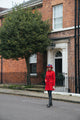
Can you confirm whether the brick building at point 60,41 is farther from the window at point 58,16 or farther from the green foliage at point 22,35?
the green foliage at point 22,35

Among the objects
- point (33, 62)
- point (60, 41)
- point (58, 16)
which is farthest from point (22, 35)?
point (33, 62)

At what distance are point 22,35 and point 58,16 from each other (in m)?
3.44

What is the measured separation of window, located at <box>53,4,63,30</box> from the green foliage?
3.65 feet

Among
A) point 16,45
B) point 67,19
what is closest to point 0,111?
point 16,45

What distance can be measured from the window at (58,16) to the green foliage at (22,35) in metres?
1.11

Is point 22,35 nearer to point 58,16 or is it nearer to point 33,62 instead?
point 58,16

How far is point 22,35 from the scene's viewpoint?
1620 centimetres

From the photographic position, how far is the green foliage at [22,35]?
52.3 feet

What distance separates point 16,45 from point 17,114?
8.60 meters

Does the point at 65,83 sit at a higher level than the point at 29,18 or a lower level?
lower

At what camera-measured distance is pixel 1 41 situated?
54.7ft

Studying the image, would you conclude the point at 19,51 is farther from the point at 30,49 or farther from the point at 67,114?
the point at 67,114

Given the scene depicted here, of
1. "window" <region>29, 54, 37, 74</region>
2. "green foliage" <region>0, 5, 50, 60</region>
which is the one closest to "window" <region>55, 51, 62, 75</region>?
"green foliage" <region>0, 5, 50, 60</region>

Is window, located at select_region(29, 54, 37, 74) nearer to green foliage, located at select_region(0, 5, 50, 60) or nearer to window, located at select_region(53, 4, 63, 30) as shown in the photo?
green foliage, located at select_region(0, 5, 50, 60)
